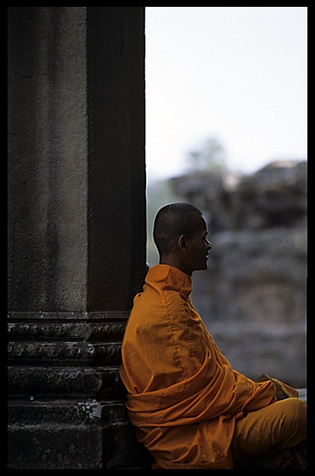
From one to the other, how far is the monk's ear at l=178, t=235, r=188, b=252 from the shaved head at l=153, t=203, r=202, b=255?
0.01 m

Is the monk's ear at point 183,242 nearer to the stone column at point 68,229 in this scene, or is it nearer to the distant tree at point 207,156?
the stone column at point 68,229

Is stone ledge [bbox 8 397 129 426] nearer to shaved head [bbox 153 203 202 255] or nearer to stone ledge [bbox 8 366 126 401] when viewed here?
stone ledge [bbox 8 366 126 401]

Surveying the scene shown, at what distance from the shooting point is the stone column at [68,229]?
81.1 inches

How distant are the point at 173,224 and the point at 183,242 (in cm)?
8

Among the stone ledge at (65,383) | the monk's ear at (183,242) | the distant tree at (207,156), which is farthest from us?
the distant tree at (207,156)

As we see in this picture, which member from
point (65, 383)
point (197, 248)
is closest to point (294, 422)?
point (197, 248)

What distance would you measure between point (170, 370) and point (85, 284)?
1.43 feet

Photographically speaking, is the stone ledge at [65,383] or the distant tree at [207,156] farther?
the distant tree at [207,156]

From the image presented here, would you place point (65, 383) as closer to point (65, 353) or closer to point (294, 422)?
point (65, 353)

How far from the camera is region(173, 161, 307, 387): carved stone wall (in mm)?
11344

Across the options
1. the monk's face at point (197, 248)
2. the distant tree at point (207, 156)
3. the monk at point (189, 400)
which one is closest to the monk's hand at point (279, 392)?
the monk at point (189, 400)

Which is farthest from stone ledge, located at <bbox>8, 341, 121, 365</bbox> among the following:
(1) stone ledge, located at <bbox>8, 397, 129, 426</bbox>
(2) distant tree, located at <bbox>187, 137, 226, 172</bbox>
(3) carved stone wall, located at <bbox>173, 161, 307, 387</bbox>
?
(2) distant tree, located at <bbox>187, 137, 226, 172</bbox>
